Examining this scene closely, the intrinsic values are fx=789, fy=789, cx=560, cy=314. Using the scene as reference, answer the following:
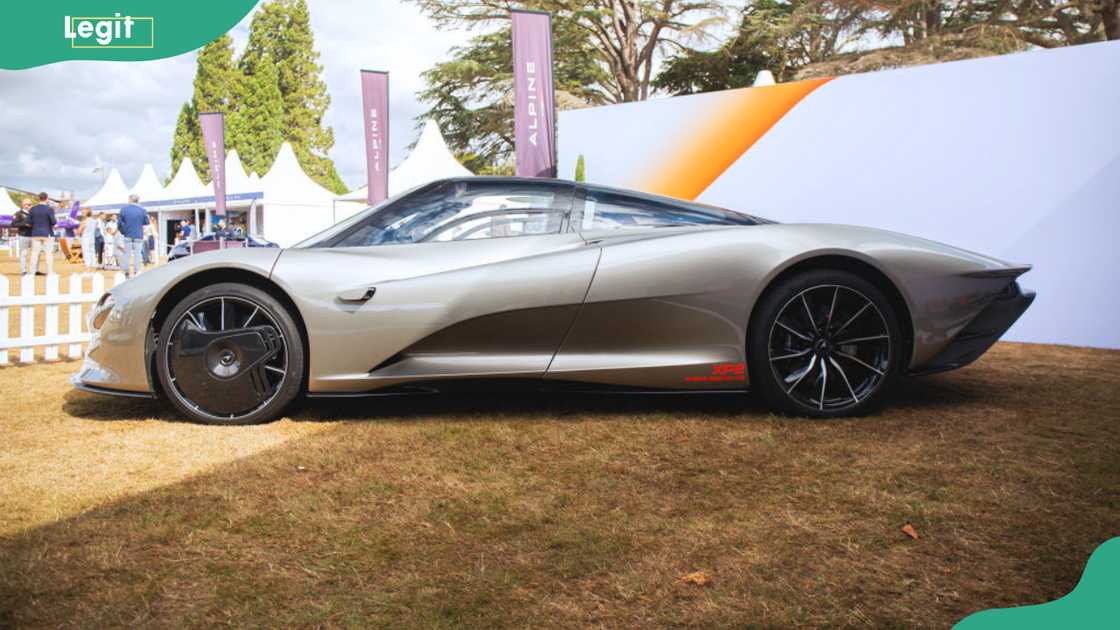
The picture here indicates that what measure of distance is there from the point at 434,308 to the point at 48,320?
363 cm

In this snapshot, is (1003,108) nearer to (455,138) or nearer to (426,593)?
(426,593)

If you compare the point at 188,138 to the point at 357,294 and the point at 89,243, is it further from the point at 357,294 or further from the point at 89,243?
the point at 357,294

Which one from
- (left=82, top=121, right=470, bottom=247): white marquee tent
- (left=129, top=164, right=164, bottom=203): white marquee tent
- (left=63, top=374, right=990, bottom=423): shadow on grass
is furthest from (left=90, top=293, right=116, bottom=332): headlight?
(left=129, top=164, right=164, bottom=203): white marquee tent

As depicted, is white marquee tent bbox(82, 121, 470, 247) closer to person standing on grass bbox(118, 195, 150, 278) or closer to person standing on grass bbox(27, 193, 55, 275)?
person standing on grass bbox(118, 195, 150, 278)

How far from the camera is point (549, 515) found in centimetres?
232

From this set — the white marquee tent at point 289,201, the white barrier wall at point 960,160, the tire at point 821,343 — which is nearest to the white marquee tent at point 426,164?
the white marquee tent at point 289,201

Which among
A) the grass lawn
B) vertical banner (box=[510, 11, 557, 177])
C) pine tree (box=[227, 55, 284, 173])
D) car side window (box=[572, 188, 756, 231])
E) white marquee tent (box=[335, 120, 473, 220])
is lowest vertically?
the grass lawn

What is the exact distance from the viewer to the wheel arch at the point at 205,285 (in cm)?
343

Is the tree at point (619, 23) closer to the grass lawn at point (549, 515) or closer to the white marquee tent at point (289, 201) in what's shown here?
the white marquee tent at point (289, 201)

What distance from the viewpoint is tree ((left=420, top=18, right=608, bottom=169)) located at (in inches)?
928

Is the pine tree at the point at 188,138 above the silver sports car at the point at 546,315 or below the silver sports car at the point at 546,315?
above

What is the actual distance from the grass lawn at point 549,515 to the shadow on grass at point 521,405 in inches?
1.1

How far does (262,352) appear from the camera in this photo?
133 inches

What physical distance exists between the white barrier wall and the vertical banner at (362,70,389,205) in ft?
25.7
